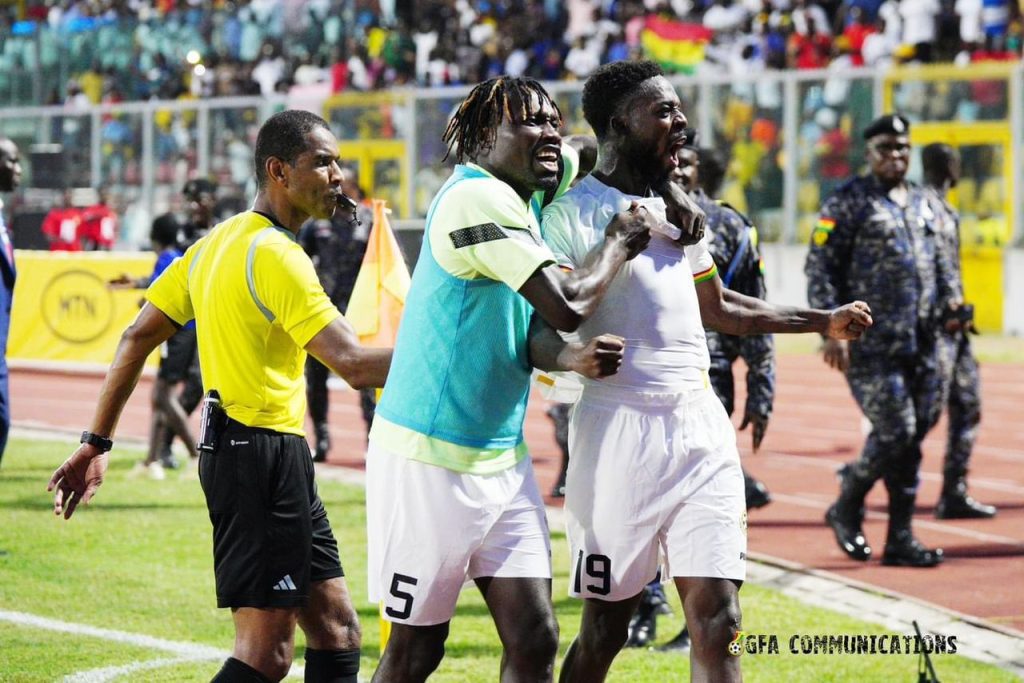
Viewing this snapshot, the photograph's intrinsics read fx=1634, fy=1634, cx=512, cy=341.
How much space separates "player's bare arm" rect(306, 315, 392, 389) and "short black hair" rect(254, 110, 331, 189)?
0.55 metres

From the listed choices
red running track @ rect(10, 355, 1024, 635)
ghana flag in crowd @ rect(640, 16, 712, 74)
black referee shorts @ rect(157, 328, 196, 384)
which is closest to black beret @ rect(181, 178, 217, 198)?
A: black referee shorts @ rect(157, 328, 196, 384)

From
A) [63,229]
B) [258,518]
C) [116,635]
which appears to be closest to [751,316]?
[258,518]

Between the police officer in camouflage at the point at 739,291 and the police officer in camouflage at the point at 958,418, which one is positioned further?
the police officer in camouflage at the point at 958,418

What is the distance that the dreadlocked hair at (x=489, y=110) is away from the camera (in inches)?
170

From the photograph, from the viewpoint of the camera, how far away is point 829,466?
12.8 metres

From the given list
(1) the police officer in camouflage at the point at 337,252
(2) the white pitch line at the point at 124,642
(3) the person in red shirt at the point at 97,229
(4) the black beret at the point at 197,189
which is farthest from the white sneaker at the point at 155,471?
(3) the person in red shirt at the point at 97,229

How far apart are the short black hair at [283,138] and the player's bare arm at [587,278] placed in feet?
2.94

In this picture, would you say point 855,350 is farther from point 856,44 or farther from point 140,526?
point 856,44

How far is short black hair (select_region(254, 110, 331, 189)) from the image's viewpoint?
4668 mm

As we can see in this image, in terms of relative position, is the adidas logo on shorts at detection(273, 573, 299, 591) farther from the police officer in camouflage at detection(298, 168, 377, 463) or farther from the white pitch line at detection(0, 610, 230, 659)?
the police officer in camouflage at detection(298, 168, 377, 463)

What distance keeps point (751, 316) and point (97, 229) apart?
70.1ft

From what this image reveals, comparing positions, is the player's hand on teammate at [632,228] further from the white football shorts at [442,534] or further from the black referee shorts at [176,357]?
the black referee shorts at [176,357]

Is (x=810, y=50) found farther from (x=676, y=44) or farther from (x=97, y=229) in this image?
(x=97, y=229)

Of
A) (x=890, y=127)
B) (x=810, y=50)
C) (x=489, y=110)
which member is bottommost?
(x=890, y=127)
